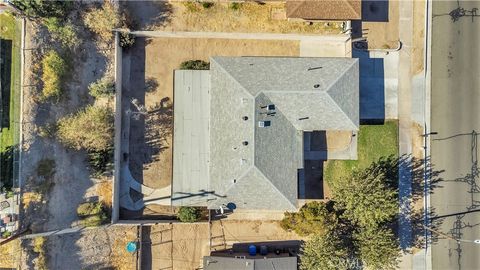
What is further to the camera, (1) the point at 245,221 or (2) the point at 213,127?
(1) the point at 245,221

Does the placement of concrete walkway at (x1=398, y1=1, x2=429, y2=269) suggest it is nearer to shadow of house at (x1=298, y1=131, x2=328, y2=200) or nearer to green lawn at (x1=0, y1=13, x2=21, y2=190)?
shadow of house at (x1=298, y1=131, x2=328, y2=200)

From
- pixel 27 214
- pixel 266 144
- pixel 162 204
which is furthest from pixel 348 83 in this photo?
pixel 27 214

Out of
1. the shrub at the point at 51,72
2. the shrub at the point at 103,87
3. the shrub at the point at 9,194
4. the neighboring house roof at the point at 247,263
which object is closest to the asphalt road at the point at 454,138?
the neighboring house roof at the point at 247,263

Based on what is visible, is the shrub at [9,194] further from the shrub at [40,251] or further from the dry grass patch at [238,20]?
the dry grass patch at [238,20]

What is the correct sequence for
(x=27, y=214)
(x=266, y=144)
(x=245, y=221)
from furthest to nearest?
(x=245, y=221) < (x=27, y=214) < (x=266, y=144)

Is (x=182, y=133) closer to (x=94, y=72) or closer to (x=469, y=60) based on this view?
(x=94, y=72)

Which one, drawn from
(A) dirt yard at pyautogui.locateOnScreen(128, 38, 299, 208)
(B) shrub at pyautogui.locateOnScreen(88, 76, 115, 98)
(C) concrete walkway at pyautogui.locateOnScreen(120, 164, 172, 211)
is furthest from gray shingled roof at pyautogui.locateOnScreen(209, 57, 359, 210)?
(B) shrub at pyautogui.locateOnScreen(88, 76, 115, 98)
